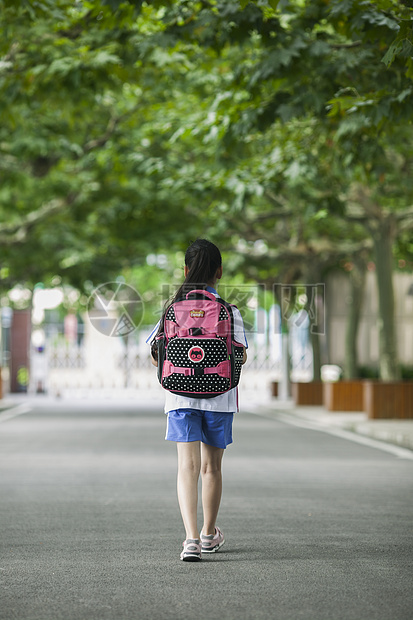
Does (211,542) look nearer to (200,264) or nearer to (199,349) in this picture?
(199,349)

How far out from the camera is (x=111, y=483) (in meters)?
11.4

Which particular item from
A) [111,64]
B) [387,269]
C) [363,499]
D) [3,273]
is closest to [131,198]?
[387,269]

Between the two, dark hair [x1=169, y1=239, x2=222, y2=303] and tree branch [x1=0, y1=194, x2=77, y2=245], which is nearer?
dark hair [x1=169, y1=239, x2=222, y2=303]

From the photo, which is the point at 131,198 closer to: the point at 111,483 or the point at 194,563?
the point at 111,483

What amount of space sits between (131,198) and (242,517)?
21.5 metres

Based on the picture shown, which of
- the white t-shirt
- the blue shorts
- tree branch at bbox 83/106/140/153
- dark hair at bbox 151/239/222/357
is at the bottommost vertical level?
the blue shorts

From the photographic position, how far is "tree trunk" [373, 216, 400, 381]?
22.5 metres

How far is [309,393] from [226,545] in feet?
75.6

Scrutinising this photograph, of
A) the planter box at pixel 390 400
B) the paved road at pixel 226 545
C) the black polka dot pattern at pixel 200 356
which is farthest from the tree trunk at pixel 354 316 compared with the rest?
the black polka dot pattern at pixel 200 356

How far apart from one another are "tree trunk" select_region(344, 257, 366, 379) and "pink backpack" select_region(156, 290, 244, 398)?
72.9 ft

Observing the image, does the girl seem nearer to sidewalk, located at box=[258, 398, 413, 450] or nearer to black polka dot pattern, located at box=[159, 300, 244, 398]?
black polka dot pattern, located at box=[159, 300, 244, 398]

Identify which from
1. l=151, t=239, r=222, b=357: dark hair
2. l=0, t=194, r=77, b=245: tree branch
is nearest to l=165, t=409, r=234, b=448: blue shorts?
l=151, t=239, r=222, b=357: dark hair

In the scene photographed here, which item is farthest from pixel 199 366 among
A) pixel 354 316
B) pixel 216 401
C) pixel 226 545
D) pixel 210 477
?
pixel 354 316

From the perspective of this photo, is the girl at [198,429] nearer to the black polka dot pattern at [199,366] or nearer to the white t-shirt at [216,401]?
the white t-shirt at [216,401]
